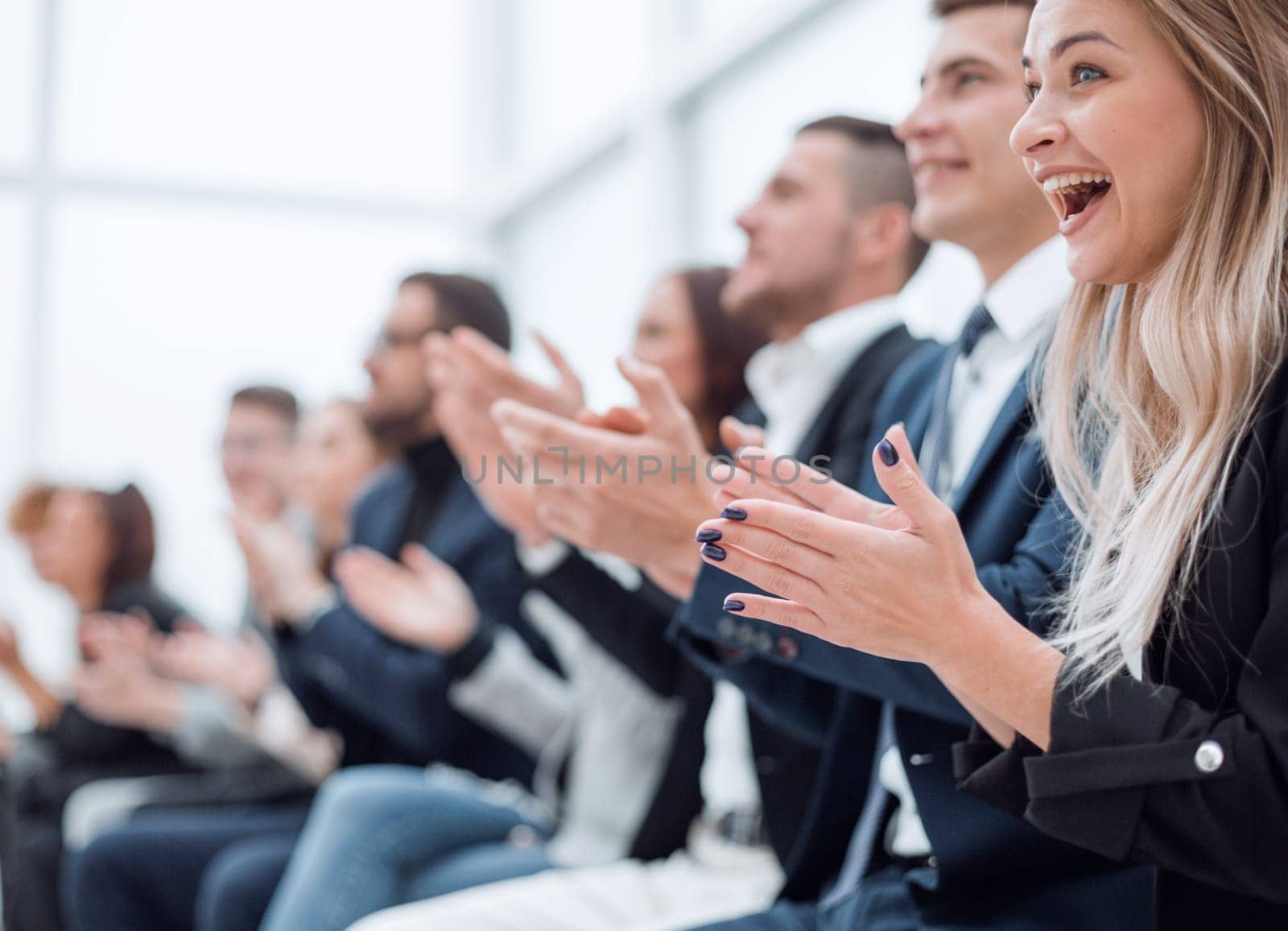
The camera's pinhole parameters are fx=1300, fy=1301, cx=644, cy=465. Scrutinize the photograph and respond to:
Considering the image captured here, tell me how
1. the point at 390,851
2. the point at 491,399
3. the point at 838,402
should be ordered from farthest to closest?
1. the point at 390,851
2. the point at 491,399
3. the point at 838,402

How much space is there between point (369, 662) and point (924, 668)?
4.87 feet

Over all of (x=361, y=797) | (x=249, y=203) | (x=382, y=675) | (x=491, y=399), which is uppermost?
(x=249, y=203)

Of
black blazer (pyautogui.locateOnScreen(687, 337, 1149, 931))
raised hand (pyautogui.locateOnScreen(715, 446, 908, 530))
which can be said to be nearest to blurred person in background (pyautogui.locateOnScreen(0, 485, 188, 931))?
black blazer (pyautogui.locateOnScreen(687, 337, 1149, 931))

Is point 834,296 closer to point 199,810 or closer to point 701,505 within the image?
point 701,505

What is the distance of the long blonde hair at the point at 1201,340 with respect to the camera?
2.96 feet

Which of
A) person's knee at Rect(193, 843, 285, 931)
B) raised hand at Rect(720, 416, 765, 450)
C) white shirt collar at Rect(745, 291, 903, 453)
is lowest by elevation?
person's knee at Rect(193, 843, 285, 931)

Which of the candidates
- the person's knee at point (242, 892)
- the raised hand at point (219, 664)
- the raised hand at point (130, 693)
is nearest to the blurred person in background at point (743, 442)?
the person's knee at point (242, 892)

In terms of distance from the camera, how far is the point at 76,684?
3.23 meters

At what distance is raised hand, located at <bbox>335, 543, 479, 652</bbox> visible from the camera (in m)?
2.22

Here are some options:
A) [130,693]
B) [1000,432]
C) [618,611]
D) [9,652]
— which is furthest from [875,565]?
[9,652]

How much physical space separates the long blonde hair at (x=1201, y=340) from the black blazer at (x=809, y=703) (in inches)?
19.1

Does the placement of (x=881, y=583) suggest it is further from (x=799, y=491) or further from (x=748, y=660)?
(x=748, y=660)

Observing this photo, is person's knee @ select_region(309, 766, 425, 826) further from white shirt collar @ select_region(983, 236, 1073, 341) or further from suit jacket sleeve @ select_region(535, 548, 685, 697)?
white shirt collar @ select_region(983, 236, 1073, 341)

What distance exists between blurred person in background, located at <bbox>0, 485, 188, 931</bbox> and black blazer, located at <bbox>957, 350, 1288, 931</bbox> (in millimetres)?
2814
